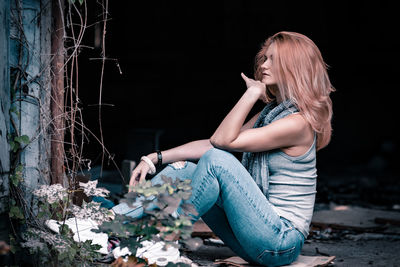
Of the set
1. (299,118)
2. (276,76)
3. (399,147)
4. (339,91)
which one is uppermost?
(276,76)

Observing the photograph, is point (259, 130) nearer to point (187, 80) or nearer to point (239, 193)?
point (239, 193)

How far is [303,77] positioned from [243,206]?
2.43 feet

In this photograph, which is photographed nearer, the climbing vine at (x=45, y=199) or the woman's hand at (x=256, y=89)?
the climbing vine at (x=45, y=199)

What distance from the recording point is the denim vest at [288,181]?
2641 mm

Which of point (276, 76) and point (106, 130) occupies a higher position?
point (276, 76)

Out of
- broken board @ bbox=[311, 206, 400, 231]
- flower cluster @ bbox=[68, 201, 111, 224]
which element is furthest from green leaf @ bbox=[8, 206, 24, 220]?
broken board @ bbox=[311, 206, 400, 231]

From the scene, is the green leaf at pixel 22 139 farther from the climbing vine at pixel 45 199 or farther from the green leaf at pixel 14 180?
the green leaf at pixel 14 180

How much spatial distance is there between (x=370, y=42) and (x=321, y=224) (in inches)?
249

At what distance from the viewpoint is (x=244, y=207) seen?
2.51 meters

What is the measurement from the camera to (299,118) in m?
2.60

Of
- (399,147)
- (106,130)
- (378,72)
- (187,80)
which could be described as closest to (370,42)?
(378,72)

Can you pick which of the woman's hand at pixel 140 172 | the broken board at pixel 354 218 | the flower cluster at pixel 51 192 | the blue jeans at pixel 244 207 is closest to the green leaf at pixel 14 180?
the flower cluster at pixel 51 192

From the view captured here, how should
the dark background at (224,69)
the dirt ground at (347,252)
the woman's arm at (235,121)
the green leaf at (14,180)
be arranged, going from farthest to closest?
the dark background at (224,69)
the dirt ground at (347,252)
the woman's arm at (235,121)
the green leaf at (14,180)

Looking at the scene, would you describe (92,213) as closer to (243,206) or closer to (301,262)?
(243,206)
